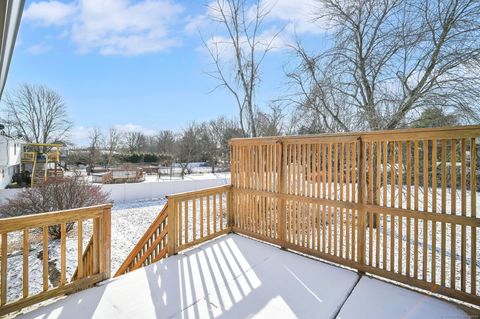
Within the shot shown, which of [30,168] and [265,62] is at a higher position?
[265,62]

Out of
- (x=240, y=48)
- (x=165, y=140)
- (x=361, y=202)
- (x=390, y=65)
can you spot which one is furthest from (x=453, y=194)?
(x=165, y=140)

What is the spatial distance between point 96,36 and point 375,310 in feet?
30.7

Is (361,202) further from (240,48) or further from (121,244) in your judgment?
(240,48)

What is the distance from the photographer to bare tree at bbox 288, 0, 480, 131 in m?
5.16

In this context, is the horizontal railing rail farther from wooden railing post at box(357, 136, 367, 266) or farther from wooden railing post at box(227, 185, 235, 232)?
wooden railing post at box(357, 136, 367, 266)

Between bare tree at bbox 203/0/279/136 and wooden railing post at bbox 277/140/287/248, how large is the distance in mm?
5386

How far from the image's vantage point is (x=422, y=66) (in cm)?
592

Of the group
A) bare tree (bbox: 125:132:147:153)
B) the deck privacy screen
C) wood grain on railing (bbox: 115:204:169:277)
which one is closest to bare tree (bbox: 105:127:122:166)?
bare tree (bbox: 125:132:147:153)

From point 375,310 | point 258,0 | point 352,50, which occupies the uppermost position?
point 258,0

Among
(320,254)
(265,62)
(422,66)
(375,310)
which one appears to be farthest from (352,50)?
(375,310)

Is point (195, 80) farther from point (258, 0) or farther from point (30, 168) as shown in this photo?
point (30, 168)

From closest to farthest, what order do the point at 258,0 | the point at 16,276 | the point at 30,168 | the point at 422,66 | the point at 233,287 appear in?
the point at 233,287
the point at 16,276
the point at 422,66
the point at 258,0
the point at 30,168

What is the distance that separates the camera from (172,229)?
12.0 ft

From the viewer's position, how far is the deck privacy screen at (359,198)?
255 centimetres
